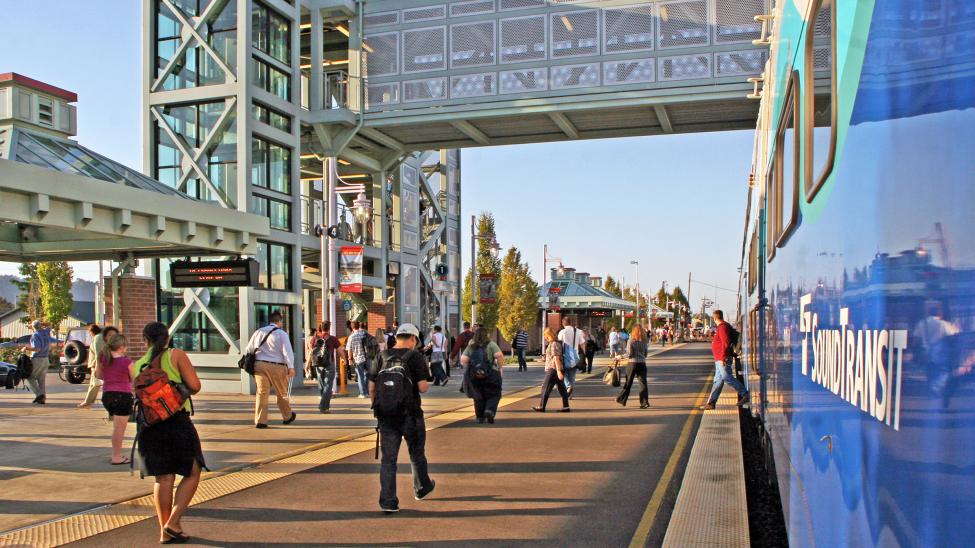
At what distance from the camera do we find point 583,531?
673cm

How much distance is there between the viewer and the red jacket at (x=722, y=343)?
47.6 ft

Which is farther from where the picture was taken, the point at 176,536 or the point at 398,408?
the point at 398,408

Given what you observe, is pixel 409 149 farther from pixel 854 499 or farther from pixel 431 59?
pixel 854 499

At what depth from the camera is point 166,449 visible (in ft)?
20.5

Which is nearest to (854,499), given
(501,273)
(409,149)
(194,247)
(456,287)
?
(194,247)

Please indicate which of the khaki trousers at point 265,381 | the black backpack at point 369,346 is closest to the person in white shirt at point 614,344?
the black backpack at point 369,346

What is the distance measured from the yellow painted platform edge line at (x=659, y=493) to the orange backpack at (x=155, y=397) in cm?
360

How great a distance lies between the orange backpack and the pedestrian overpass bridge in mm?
15645

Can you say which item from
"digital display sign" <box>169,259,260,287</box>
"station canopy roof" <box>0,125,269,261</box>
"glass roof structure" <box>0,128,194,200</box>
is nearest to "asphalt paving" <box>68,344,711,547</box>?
"station canopy roof" <box>0,125,269,261</box>

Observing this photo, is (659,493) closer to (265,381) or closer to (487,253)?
(265,381)

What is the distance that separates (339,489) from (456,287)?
2536 cm

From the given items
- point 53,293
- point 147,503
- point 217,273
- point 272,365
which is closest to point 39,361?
point 217,273

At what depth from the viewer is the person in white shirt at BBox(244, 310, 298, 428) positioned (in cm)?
1290

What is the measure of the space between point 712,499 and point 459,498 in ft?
7.66
